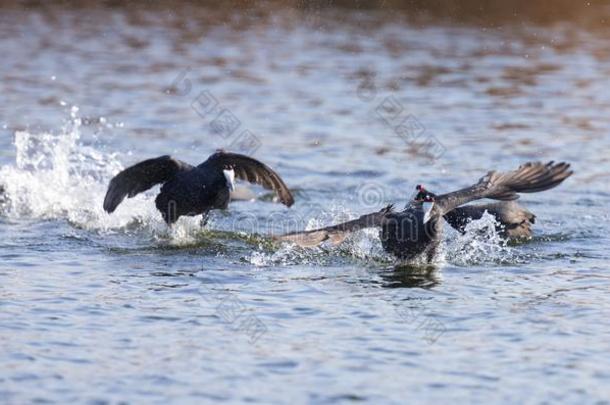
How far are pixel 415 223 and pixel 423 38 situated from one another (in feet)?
46.4

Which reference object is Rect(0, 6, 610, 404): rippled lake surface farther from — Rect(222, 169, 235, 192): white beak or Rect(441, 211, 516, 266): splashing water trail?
Rect(222, 169, 235, 192): white beak

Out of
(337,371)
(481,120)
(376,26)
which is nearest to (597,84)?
(481,120)

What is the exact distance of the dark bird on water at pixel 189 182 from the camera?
10070 mm

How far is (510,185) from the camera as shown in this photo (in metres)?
9.85

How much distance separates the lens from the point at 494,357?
727cm

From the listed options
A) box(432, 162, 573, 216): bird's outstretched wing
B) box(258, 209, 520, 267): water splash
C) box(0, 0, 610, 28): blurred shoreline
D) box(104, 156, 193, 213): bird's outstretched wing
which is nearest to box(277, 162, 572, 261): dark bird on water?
box(432, 162, 573, 216): bird's outstretched wing

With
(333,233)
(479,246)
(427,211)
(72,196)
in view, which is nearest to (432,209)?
(427,211)

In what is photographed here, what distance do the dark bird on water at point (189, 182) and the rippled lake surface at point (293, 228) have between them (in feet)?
1.09

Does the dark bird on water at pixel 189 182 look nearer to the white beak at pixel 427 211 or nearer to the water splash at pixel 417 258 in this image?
the water splash at pixel 417 258

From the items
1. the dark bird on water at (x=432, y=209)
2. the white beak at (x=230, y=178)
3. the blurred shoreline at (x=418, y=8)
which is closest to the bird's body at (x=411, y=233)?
the dark bird on water at (x=432, y=209)

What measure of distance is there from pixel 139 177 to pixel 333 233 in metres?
2.42

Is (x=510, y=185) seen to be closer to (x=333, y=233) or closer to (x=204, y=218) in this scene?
(x=333, y=233)

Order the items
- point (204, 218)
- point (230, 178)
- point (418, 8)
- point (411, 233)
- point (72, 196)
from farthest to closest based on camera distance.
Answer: point (418, 8), point (72, 196), point (204, 218), point (230, 178), point (411, 233)

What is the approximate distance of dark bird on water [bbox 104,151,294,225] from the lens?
10070mm
